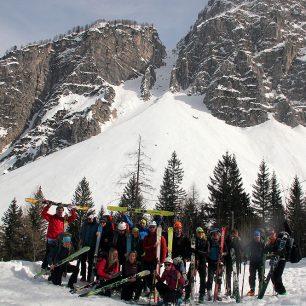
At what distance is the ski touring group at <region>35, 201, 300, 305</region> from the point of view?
11531 mm

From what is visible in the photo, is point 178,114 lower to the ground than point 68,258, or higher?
higher

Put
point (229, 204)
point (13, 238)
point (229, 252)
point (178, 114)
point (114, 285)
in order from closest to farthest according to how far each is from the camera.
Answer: point (114, 285), point (229, 252), point (229, 204), point (13, 238), point (178, 114)

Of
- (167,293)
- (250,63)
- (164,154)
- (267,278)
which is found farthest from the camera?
(250,63)

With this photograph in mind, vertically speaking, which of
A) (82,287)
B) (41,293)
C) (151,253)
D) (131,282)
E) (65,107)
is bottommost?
(41,293)

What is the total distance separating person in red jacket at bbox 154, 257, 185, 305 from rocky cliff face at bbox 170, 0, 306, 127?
133 meters

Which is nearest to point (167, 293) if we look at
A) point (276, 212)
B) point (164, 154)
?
point (276, 212)

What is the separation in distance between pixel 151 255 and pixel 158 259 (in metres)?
0.26

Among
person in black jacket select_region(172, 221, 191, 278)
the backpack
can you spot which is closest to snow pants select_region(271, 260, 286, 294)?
the backpack

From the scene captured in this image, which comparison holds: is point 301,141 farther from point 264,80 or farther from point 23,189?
point 23,189

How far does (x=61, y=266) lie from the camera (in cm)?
1279

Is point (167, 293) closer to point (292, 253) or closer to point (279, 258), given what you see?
point (279, 258)

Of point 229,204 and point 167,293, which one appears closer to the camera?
point 167,293

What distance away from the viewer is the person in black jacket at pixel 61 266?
12.7 meters

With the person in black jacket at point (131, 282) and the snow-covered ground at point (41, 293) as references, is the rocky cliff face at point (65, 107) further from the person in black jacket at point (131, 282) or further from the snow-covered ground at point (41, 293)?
the person in black jacket at point (131, 282)
